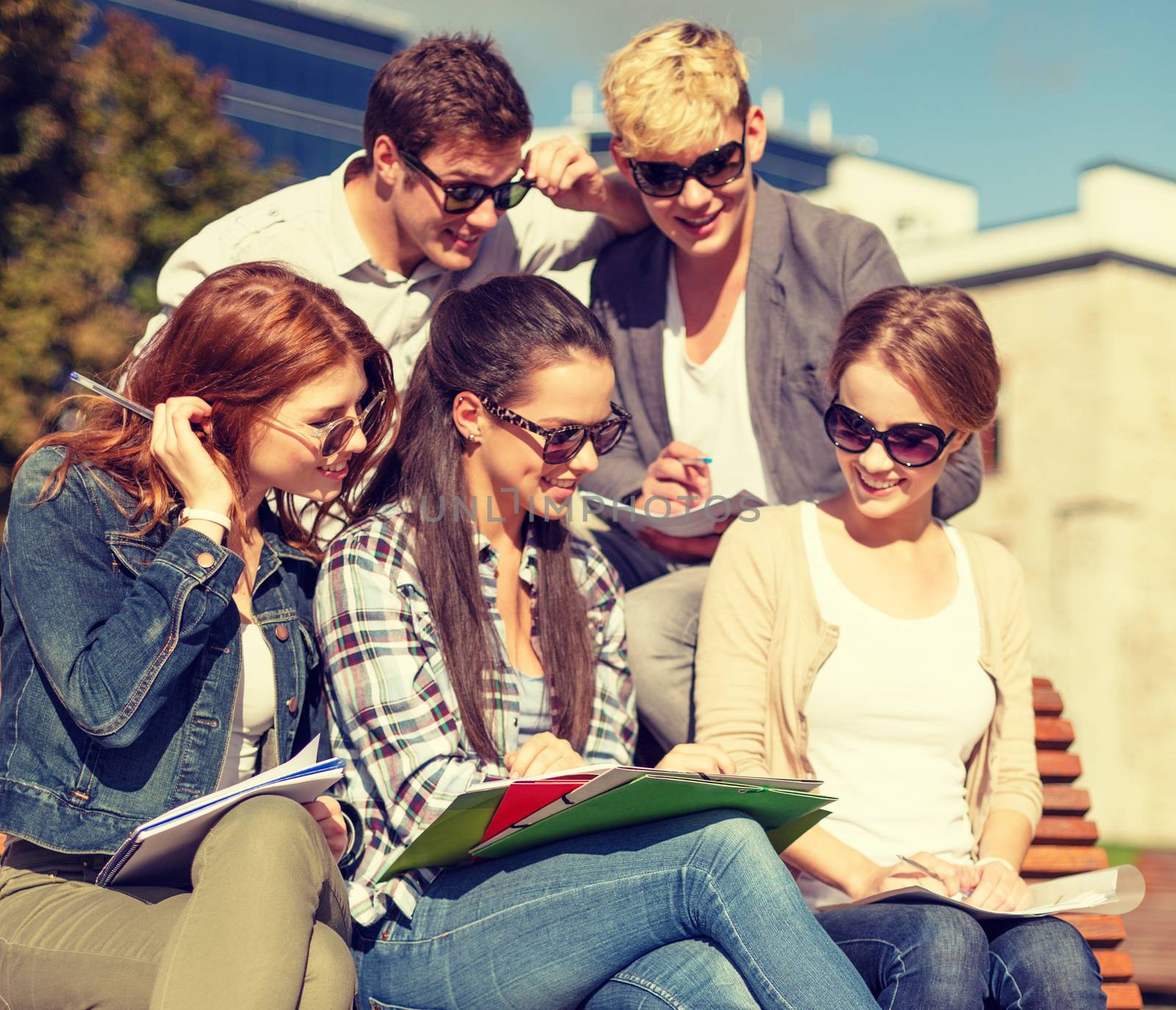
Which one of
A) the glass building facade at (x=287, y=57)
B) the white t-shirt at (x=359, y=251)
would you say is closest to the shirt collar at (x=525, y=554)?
the white t-shirt at (x=359, y=251)

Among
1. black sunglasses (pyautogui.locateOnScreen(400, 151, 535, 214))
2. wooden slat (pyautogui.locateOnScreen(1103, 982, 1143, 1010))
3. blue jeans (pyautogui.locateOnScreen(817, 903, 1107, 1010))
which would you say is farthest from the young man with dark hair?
wooden slat (pyautogui.locateOnScreen(1103, 982, 1143, 1010))

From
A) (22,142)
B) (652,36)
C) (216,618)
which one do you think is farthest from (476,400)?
(22,142)

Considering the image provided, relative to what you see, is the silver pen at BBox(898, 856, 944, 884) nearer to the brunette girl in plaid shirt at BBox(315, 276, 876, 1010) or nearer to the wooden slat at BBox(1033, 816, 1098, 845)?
the brunette girl in plaid shirt at BBox(315, 276, 876, 1010)

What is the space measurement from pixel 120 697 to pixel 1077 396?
21611 mm

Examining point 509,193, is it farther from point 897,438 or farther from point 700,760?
point 700,760

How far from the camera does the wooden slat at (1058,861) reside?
12.8 ft

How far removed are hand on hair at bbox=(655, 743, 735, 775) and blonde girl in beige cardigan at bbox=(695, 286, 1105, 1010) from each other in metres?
0.33

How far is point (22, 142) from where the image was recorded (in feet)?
45.1

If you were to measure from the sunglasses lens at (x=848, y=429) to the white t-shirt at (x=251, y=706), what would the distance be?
60.2 inches

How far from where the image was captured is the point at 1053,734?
4.18 metres

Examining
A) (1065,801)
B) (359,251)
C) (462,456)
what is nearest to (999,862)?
(1065,801)

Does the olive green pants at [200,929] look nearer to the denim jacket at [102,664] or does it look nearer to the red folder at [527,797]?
the denim jacket at [102,664]

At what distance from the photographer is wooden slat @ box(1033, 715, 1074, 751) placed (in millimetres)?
4176

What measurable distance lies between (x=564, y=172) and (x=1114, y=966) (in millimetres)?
2786
